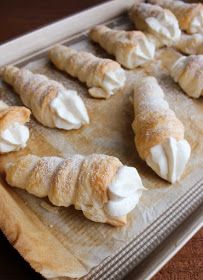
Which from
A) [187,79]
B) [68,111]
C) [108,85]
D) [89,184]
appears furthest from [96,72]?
[89,184]

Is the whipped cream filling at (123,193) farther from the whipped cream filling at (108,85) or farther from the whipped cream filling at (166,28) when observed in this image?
the whipped cream filling at (166,28)

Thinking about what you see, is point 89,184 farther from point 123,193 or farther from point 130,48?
point 130,48

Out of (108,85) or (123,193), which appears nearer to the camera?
(123,193)

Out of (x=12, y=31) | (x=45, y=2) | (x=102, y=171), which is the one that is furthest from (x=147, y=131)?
(x=45, y=2)

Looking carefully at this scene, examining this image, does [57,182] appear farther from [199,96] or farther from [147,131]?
[199,96]

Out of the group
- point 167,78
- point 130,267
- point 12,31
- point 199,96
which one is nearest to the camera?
point 130,267
